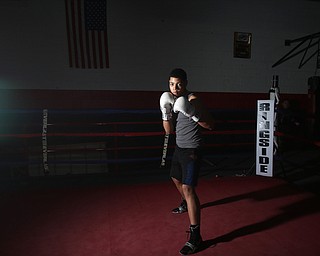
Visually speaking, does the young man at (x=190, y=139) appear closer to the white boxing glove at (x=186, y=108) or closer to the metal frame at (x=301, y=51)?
the white boxing glove at (x=186, y=108)

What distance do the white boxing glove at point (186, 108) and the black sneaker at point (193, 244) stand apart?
870 mm

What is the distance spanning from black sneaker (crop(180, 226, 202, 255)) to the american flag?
362cm

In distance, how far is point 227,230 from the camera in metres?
2.33

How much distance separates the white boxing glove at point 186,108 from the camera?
79.2 inches

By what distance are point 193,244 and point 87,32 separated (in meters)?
3.99

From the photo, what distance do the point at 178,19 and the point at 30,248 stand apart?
4431 millimetres

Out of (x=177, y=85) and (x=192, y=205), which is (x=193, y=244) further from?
(x=177, y=85)

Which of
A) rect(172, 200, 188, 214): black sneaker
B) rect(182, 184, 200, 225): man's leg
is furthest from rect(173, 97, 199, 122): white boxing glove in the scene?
rect(172, 200, 188, 214): black sneaker

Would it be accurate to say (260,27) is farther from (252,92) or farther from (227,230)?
(227,230)

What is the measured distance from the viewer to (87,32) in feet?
15.2

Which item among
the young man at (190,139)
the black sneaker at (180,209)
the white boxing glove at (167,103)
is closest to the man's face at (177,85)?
the young man at (190,139)

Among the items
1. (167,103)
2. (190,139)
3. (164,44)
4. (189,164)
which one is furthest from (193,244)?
(164,44)

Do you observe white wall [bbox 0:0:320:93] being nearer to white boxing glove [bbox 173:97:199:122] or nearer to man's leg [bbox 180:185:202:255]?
white boxing glove [bbox 173:97:199:122]

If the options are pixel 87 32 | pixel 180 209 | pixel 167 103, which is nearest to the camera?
pixel 167 103
